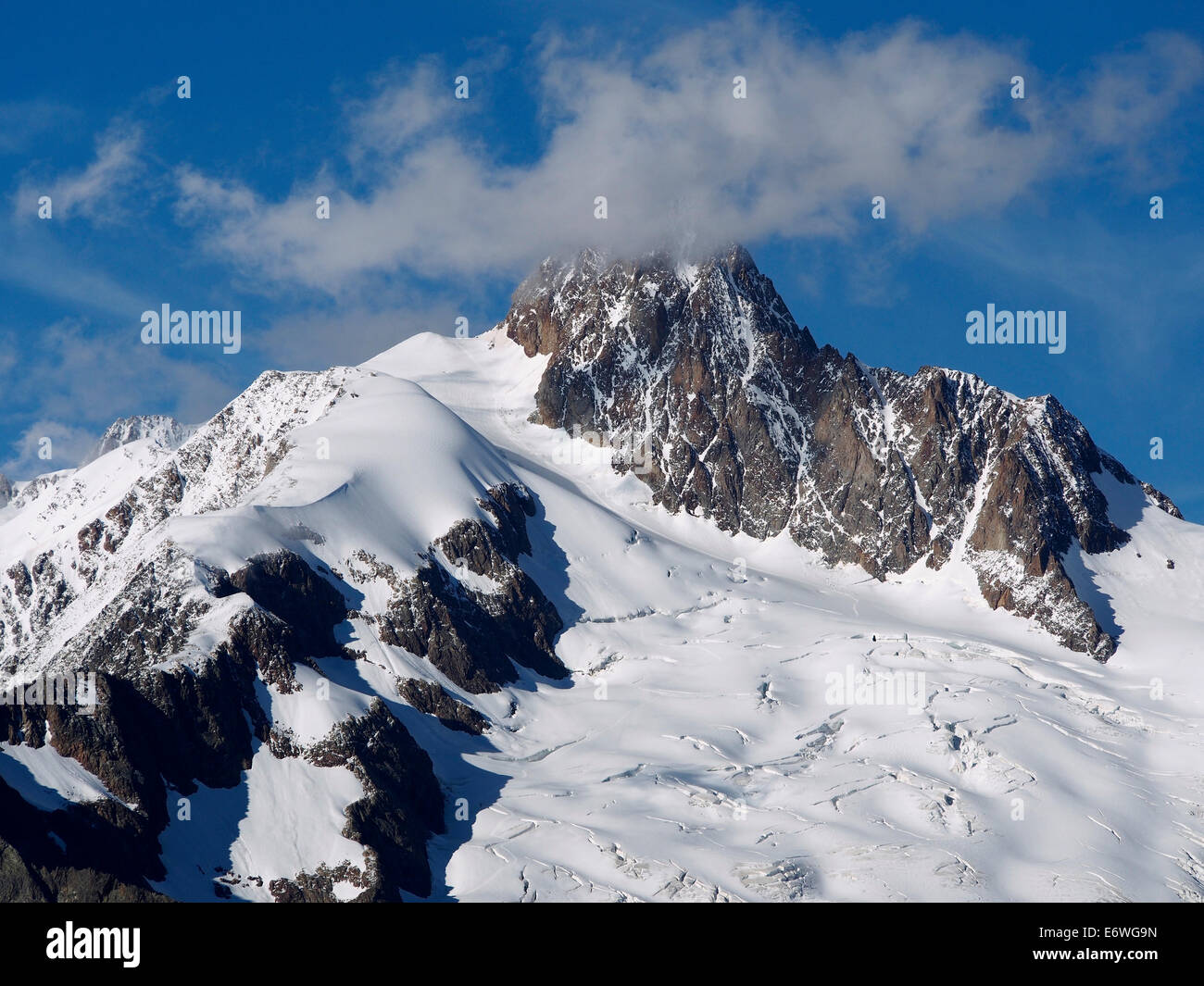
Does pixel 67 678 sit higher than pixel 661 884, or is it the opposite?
pixel 67 678

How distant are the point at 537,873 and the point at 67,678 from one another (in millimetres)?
53311

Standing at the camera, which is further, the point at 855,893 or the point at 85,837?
the point at 855,893

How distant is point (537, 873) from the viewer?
631 feet
